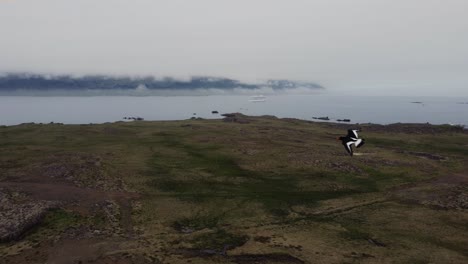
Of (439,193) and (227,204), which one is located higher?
(439,193)

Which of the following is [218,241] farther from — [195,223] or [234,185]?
[234,185]

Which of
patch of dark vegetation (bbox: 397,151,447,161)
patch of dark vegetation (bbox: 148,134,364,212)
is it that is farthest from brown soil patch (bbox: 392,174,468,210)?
patch of dark vegetation (bbox: 397,151,447,161)

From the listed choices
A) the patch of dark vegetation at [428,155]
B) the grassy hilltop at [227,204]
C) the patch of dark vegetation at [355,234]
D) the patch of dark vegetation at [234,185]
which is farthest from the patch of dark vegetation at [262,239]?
the patch of dark vegetation at [428,155]

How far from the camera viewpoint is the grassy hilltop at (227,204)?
42.2 metres

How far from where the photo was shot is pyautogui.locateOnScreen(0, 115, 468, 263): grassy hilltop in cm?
4222

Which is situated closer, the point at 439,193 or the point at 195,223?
the point at 195,223

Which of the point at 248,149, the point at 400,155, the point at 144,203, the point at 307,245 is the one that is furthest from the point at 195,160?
the point at 400,155

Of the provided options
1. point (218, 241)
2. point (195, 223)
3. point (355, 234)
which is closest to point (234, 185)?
point (195, 223)

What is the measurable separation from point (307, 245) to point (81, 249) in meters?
24.8

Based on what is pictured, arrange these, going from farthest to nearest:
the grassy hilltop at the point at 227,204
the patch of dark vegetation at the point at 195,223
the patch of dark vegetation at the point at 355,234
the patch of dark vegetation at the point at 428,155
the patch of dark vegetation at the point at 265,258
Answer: the patch of dark vegetation at the point at 428,155 → the patch of dark vegetation at the point at 195,223 → the patch of dark vegetation at the point at 355,234 → the grassy hilltop at the point at 227,204 → the patch of dark vegetation at the point at 265,258

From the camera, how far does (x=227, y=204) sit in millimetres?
56844

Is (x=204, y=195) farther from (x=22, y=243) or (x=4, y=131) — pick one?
(x=4, y=131)

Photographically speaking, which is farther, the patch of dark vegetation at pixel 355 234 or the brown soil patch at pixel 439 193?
the brown soil patch at pixel 439 193

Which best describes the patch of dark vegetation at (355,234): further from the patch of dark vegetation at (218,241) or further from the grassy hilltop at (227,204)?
the patch of dark vegetation at (218,241)
